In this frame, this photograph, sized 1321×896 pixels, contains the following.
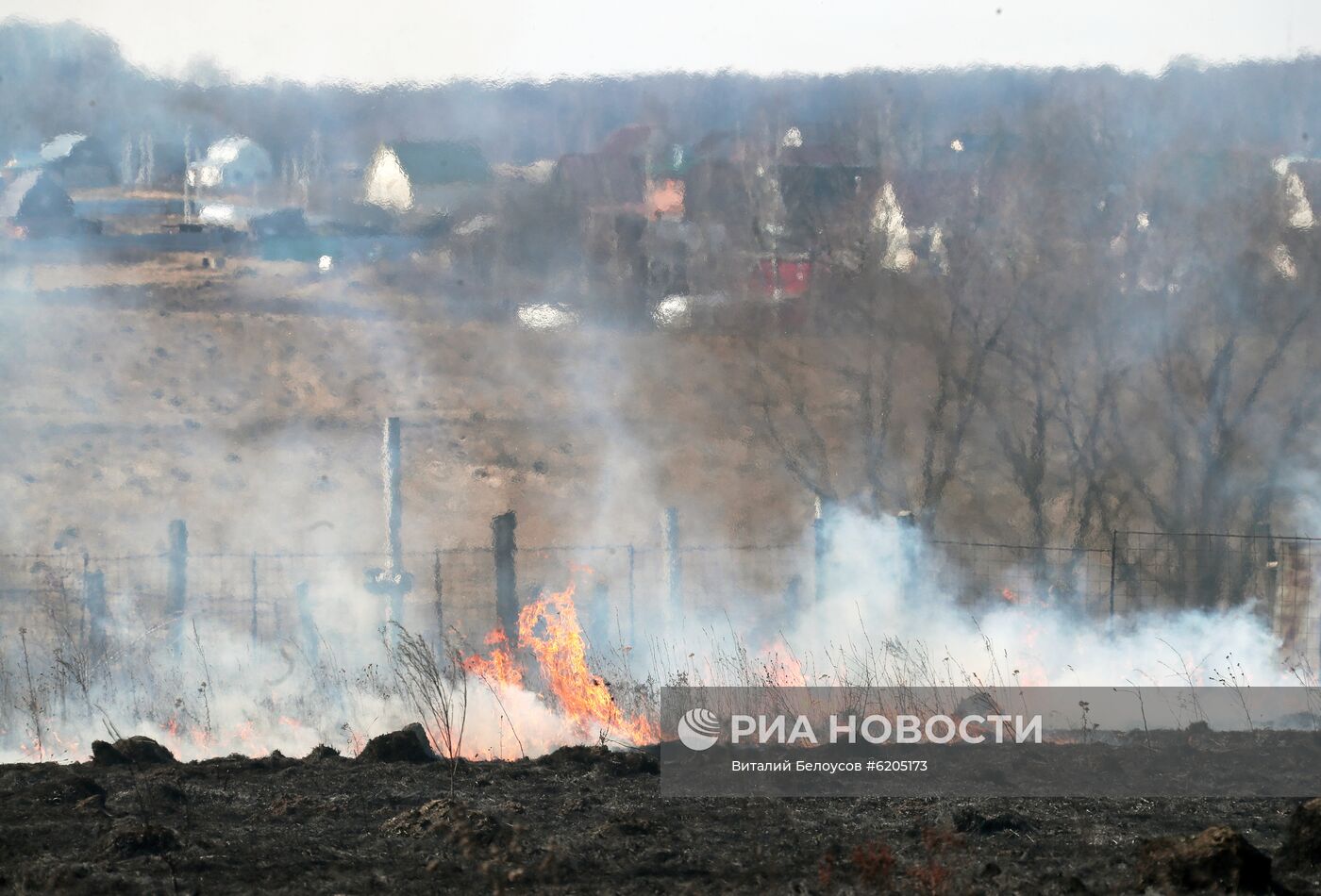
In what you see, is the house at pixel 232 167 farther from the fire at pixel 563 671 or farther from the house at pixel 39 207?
the fire at pixel 563 671

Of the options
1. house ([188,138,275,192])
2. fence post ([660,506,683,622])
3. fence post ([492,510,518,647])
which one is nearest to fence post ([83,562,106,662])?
fence post ([492,510,518,647])

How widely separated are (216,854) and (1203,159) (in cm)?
2258

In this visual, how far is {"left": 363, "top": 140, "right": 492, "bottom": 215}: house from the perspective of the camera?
83.1ft

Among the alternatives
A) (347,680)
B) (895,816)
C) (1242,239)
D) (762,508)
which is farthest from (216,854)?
(1242,239)

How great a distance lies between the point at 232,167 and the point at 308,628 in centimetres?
1218

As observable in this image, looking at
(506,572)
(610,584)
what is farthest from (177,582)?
(610,584)

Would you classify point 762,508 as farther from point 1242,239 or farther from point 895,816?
point 895,816

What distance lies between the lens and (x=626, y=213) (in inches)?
1119

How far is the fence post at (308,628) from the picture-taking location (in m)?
18.8

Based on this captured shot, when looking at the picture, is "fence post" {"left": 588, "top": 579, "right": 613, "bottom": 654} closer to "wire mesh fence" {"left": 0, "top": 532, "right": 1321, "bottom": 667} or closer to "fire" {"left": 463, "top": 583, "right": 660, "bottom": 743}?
"wire mesh fence" {"left": 0, "top": 532, "right": 1321, "bottom": 667}

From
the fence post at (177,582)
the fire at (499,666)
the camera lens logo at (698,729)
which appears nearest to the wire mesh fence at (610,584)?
the fence post at (177,582)

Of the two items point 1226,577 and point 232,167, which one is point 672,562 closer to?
point 1226,577

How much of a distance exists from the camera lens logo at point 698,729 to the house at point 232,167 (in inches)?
762

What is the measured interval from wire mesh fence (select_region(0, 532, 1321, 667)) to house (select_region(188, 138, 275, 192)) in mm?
8144
